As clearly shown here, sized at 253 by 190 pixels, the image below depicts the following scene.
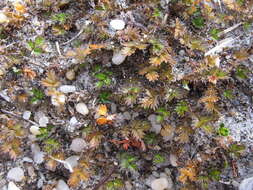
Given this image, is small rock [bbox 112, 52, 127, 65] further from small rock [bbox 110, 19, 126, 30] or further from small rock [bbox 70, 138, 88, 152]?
small rock [bbox 70, 138, 88, 152]

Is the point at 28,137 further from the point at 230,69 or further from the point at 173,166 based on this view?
the point at 230,69

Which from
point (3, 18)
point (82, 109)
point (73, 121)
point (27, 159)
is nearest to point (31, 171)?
point (27, 159)

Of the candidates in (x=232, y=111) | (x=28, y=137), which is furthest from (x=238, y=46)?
(x=28, y=137)

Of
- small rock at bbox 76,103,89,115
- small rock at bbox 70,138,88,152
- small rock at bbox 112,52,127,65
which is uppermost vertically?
small rock at bbox 112,52,127,65

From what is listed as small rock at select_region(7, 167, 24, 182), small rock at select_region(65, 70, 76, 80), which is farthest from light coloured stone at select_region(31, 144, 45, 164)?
small rock at select_region(65, 70, 76, 80)

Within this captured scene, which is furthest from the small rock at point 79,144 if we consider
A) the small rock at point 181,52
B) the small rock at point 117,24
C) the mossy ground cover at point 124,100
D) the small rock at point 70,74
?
the small rock at point 181,52
